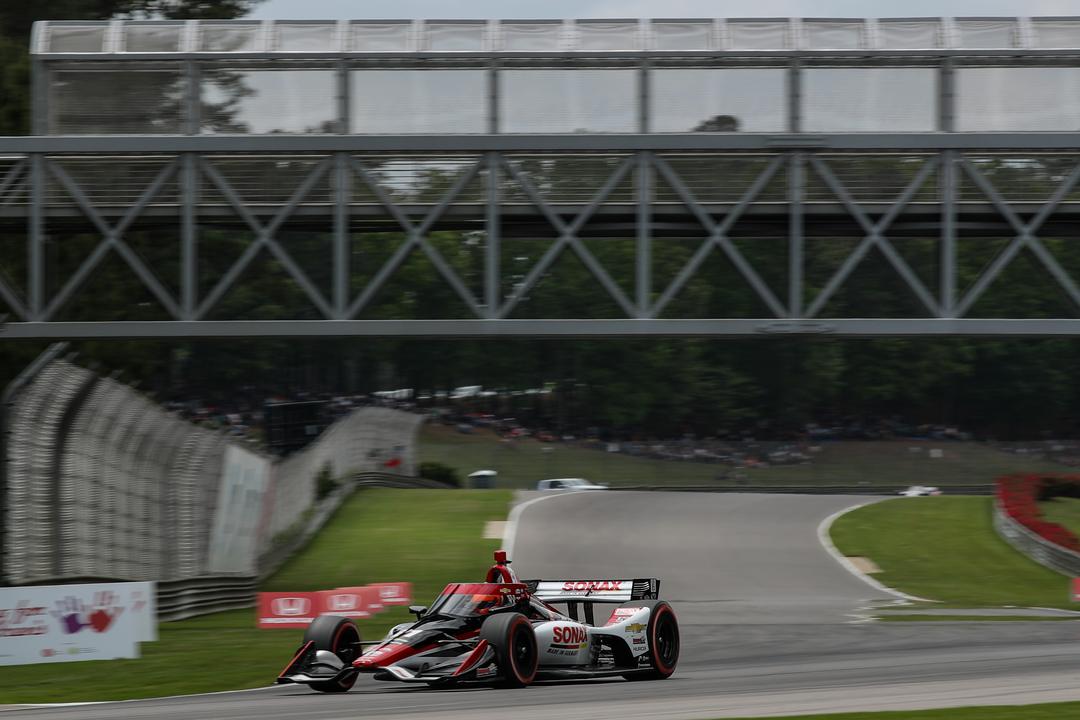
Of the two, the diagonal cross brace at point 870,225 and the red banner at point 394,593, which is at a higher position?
the diagonal cross brace at point 870,225

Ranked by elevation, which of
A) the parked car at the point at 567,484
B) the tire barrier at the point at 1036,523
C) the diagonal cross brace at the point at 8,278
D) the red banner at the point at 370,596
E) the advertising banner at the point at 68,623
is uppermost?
the diagonal cross brace at the point at 8,278

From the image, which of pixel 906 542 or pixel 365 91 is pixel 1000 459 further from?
pixel 365 91

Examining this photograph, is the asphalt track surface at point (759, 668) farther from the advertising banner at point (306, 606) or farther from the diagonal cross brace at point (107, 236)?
the diagonal cross brace at point (107, 236)

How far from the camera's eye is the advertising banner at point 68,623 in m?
16.8

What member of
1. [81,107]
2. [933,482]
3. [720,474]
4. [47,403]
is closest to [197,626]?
[47,403]

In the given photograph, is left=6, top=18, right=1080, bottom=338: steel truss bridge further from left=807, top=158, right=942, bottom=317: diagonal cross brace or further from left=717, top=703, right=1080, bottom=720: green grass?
left=717, top=703, right=1080, bottom=720: green grass

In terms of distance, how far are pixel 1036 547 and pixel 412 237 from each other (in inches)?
856

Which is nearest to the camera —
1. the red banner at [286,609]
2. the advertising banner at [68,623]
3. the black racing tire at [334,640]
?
the black racing tire at [334,640]

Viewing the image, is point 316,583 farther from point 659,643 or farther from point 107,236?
point 659,643

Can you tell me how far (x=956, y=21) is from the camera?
21609 millimetres

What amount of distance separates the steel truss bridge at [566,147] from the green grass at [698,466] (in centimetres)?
3321

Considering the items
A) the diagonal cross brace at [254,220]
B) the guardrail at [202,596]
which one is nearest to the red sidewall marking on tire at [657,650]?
the diagonal cross brace at [254,220]

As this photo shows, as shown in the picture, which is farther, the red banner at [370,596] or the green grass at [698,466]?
the green grass at [698,466]

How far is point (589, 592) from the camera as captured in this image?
1479cm
